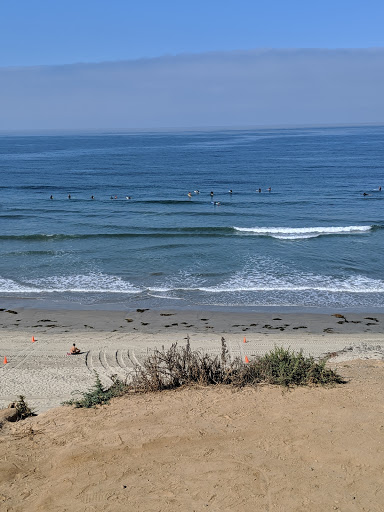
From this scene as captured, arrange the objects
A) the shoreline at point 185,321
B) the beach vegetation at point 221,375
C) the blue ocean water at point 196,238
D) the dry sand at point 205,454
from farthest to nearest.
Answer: the blue ocean water at point 196,238 < the shoreline at point 185,321 < the beach vegetation at point 221,375 < the dry sand at point 205,454

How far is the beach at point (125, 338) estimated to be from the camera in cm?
1374

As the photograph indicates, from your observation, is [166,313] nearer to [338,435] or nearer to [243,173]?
[338,435]

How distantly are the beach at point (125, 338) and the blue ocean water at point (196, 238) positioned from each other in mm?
1512

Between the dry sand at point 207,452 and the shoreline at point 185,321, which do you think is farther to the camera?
the shoreline at point 185,321

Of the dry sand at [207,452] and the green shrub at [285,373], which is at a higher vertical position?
the green shrub at [285,373]

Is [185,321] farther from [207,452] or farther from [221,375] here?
[207,452]

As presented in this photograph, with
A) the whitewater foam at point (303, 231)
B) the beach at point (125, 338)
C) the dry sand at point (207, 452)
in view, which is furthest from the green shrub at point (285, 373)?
the whitewater foam at point (303, 231)

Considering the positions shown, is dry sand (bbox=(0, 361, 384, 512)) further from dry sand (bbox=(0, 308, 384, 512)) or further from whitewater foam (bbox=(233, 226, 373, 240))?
whitewater foam (bbox=(233, 226, 373, 240))

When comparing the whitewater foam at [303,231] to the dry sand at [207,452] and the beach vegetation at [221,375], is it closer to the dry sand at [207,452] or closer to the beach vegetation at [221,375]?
the dry sand at [207,452]

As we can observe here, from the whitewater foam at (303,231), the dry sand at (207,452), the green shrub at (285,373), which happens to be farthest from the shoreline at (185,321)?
the whitewater foam at (303,231)

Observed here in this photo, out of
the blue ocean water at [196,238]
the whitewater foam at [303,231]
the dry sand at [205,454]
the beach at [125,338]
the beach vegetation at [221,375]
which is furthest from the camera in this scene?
the whitewater foam at [303,231]

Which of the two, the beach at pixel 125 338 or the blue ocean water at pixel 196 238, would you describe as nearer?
the beach at pixel 125 338

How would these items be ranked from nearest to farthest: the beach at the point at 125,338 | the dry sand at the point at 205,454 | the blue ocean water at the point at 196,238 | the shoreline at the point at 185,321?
the dry sand at the point at 205,454 < the beach at the point at 125,338 < the shoreline at the point at 185,321 < the blue ocean water at the point at 196,238

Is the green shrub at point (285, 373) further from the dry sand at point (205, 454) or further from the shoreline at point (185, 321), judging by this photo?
the shoreline at point (185, 321)
